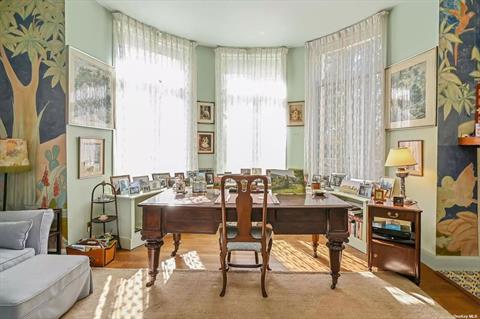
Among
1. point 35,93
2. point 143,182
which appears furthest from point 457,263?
point 35,93

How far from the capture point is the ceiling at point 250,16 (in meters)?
3.57

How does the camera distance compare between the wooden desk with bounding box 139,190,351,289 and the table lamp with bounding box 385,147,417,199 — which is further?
the table lamp with bounding box 385,147,417,199

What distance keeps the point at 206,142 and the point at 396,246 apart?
11.2 ft

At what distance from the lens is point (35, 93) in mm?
3172

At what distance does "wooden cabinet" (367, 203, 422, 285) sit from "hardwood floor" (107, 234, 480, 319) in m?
0.20

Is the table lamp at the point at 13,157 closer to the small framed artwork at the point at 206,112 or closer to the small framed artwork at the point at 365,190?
the small framed artwork at the point at 206,112

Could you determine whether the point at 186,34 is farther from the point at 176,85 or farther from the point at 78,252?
the point at 78,252

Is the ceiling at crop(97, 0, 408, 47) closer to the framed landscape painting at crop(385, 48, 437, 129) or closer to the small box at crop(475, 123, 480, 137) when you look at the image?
the framed landscape painting at crop(385, 48, 437, 129)

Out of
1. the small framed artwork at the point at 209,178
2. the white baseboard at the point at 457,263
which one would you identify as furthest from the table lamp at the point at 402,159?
the small framed artwork at the point at 209,178

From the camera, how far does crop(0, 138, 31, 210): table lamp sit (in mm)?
2932

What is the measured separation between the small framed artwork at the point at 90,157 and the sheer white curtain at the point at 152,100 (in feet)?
0.78

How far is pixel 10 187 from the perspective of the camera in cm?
317

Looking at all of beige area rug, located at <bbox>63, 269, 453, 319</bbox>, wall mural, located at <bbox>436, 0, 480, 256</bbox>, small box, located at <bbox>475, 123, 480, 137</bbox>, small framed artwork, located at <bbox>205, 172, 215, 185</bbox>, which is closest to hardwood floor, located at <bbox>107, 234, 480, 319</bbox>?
beige area rug, located at <bbox>63, 269, 453, 319</bbox>

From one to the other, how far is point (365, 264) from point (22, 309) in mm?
3293
